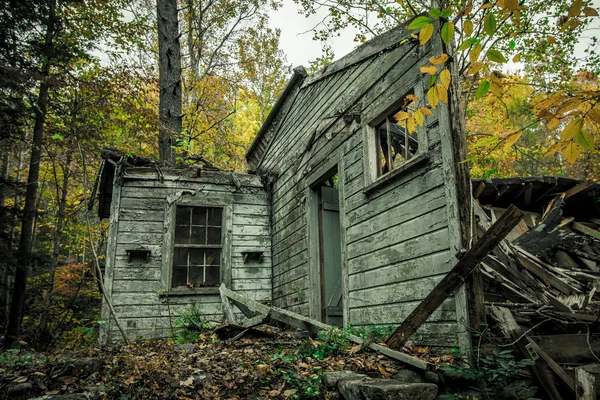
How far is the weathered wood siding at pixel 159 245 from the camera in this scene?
290 inches

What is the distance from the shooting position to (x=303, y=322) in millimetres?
5141

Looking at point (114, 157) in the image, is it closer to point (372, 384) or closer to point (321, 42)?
point (372, 384)

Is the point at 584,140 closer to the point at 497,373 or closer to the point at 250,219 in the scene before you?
the point at 497,373

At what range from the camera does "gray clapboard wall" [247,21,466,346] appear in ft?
13.2

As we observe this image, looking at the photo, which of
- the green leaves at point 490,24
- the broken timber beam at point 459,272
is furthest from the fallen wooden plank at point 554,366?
the green leaves at point 490,24

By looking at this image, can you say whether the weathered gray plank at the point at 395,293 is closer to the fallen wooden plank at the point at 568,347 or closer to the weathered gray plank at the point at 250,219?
the fallen wooden plank at the point at 568,347

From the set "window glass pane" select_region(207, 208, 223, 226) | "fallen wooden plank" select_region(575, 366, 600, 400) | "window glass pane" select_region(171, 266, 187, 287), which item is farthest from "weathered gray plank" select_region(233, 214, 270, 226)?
"fallen wooden plank" select_region(575, 366, 600, 400)

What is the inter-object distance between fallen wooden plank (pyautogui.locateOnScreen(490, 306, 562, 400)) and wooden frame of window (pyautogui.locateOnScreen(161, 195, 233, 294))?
5.78m

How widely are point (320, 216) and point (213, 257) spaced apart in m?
2.72

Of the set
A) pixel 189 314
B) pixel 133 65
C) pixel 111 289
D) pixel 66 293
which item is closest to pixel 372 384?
pixel 189 314

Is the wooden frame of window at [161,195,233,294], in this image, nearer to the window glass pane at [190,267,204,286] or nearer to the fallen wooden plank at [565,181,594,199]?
the window glass pane at [190,267,204,286]

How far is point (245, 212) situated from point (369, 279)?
4.48 metres

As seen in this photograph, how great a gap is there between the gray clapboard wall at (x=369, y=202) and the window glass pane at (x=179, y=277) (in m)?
2.00

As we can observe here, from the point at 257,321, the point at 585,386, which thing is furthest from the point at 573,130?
the point at 257,321
